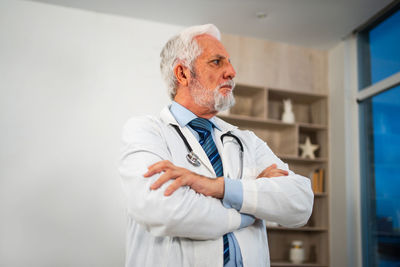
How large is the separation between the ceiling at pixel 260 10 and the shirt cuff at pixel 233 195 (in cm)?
251

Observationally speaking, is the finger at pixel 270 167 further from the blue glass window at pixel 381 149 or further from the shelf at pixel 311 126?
the shelf at pixel 311 126

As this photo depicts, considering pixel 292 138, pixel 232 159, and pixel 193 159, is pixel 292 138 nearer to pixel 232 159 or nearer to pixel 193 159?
pixel 232 159

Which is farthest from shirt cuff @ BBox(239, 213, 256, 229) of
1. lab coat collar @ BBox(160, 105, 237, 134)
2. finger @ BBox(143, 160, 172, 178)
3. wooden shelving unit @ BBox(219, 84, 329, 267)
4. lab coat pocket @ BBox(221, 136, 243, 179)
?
wooden shelving unit @ BBox(219, 84, 329, 267)

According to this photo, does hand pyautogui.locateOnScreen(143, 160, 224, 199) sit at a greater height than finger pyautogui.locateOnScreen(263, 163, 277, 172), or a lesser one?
lesser

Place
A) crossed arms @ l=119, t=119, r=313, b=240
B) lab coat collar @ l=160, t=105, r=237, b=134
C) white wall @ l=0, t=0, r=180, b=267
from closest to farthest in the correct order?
1. crossed arms @ l=119, t=119, r=313, b=240
2. lab coat collar @ l=160, t=105, r=237, b=134
3. white wall @ l=0, t=0, r=180, b=267

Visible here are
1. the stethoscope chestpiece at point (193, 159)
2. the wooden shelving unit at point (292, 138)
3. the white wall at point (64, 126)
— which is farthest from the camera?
the wooden shelving unit at point (292, 138)

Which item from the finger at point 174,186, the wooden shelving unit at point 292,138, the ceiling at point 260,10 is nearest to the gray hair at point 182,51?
the finger at point 174,186

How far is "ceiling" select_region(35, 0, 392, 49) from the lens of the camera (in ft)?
11.1

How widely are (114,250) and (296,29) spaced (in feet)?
8.62

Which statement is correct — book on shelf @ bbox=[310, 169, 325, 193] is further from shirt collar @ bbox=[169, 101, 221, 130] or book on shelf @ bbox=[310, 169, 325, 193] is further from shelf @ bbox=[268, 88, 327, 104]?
shirt collar @ bbox=[169, 101, 221, 130]

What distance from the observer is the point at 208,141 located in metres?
1.42

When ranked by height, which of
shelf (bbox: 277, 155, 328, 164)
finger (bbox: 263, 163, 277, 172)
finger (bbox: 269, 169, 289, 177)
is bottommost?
finger (bbox: 269, 169, 289, 177)

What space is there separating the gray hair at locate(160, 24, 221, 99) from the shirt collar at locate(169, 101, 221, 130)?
0.15 m

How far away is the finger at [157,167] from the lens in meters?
1.15
